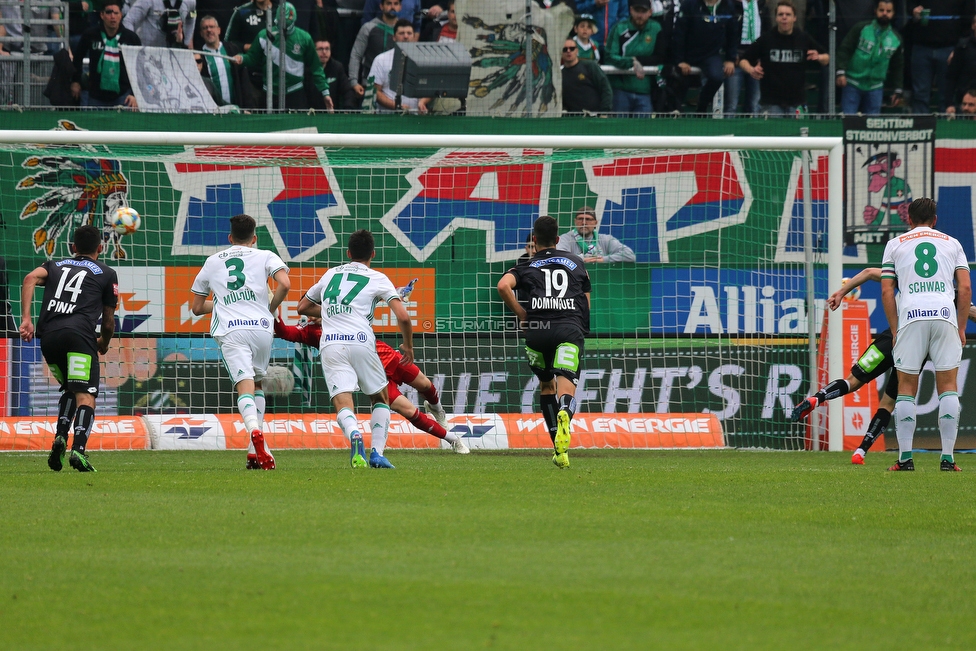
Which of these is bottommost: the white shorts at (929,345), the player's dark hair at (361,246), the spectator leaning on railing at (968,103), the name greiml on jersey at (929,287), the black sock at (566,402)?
the black sock at (566,402)

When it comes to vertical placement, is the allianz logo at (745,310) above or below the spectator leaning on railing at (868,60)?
below

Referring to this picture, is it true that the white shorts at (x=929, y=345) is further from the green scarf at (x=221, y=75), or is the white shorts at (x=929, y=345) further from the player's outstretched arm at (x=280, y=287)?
the green scarf at (x=221, y=75)

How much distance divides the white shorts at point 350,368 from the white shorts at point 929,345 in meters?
4.63

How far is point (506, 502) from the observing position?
7980 mm

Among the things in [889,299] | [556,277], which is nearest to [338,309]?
[556,277]

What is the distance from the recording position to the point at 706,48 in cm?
1691

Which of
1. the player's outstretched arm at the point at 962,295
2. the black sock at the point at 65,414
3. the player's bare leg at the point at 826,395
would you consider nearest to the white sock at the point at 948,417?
the player's outstretched arm at the point at 962,295

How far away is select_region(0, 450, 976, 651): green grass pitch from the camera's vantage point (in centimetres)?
432

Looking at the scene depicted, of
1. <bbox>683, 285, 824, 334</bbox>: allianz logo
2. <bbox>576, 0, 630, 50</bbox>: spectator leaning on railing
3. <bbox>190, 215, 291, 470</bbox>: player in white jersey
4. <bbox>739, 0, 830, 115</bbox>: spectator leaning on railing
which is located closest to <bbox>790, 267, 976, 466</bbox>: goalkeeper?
<bbox>683, 285, 824, 334</bbox>: allianz logo

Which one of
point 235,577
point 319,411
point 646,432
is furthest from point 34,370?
point 235,577

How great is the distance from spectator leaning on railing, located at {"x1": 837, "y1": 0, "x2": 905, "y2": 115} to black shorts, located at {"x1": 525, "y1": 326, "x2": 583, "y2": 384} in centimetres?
787

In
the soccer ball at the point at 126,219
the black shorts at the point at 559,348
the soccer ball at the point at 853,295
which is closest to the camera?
the black shorts at the point at 559,348

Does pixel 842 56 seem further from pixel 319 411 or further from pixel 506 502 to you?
pixel 506 502

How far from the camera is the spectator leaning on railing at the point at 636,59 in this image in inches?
669
